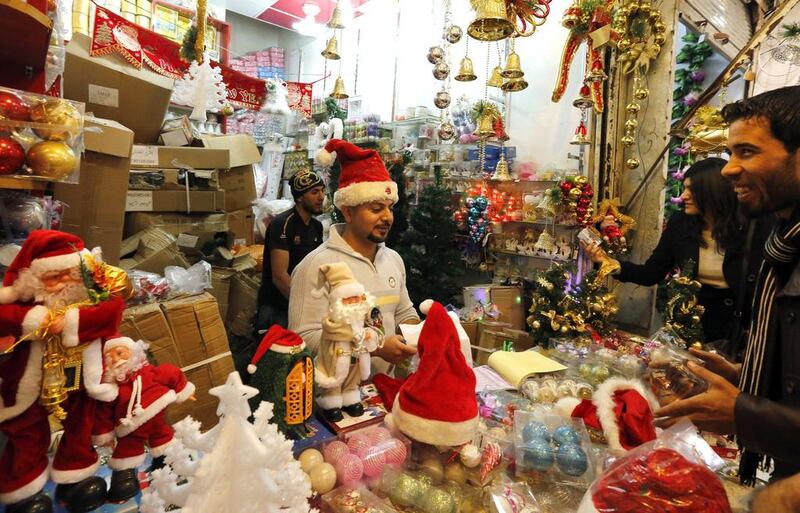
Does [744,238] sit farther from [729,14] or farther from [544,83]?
[729,14]

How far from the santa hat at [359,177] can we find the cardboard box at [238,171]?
297cm

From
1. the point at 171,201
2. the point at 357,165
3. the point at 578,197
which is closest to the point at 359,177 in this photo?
the point at 357,165

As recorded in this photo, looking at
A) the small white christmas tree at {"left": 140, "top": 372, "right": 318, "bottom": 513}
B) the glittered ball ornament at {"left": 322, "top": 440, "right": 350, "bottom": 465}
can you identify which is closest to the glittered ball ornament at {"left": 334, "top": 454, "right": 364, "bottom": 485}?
the glittered ball ornament at {"left": 322, "top": 440, "right": 350, "bottom": 465}

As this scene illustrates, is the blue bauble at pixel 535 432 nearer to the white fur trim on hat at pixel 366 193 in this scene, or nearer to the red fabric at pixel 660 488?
the red fabric at pixel 660 488

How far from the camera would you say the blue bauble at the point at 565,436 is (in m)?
1.29

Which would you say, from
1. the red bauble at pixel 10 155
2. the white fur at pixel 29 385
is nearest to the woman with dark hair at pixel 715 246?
the white fur at pixel 29 385

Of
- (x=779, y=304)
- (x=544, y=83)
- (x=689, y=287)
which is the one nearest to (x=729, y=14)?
(x=544, y=83)

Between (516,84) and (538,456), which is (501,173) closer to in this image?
(516,84)

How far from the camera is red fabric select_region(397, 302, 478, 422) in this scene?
1.23 metres

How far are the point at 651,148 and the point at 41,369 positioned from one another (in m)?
3.81

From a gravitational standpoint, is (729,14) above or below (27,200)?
above

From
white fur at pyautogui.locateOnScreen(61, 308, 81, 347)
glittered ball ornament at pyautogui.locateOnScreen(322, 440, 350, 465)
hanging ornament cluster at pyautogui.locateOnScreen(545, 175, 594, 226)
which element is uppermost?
hanging ornament cluster at pyautogui.locateOnScreen(545, 175, 594, 226)

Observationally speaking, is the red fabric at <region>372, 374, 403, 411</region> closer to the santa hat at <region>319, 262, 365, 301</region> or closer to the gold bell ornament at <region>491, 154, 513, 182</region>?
the santa hat at <region>319, 262, 365, 301</region>

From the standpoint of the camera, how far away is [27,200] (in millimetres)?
1745
